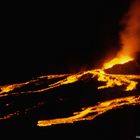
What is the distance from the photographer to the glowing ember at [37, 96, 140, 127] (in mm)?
12539

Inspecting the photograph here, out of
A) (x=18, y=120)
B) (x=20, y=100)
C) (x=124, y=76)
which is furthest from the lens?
(x=124, y=76)

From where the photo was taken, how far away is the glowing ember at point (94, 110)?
1254cm

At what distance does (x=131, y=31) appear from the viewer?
20.7 metres

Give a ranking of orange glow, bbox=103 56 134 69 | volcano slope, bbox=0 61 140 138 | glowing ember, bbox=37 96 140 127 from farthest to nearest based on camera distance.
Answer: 1. orange glow, bbox=103 56 134 69
2. glowing ember, bbox=37 96 140 127
3. volcano slope, bbox=0 61 140 138

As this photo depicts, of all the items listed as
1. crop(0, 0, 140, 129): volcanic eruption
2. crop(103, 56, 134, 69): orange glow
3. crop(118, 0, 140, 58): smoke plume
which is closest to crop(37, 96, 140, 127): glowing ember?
crop(0, 0, 140, 129): volcanic eruption

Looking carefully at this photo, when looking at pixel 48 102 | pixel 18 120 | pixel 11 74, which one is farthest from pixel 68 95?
pixel 11 74

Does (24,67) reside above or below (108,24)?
below

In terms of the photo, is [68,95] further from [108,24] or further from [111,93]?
[108,24]

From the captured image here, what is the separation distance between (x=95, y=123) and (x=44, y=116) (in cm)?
197

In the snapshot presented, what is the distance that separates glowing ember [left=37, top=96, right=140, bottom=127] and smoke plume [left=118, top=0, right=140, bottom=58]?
6.93 m

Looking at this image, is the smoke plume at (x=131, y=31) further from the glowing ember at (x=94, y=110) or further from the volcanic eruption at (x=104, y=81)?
the glowing ember at (x=94, y=110)

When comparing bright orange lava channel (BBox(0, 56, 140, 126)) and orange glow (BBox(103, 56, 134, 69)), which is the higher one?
orange glow (BBox(103, 56, 134, 69))

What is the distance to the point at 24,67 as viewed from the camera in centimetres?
2127

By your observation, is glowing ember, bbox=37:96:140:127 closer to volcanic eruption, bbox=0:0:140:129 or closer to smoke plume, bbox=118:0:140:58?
volcanic eruption, bbox=0:0:140:129
